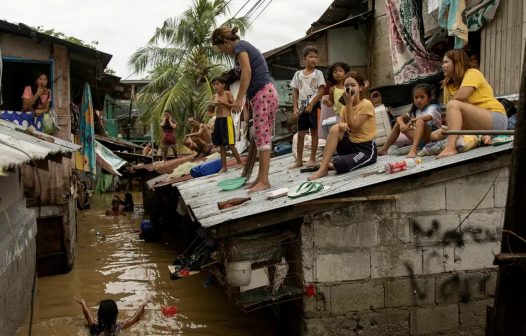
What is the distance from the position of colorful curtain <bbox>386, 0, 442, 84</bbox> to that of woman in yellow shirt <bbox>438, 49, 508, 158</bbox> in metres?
3.18

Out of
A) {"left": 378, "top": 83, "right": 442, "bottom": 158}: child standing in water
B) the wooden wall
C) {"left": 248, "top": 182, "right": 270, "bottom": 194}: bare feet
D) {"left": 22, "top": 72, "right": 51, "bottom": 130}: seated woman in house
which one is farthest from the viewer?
{"left": 22, "top": 72, "right": 51, "bottom": 130}: seated woman in house

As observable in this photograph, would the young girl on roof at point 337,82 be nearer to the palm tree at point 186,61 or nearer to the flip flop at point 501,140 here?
the flip flop at point 501,140

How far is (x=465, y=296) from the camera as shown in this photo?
16.1 ft

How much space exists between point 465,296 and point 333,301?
1.40 meters

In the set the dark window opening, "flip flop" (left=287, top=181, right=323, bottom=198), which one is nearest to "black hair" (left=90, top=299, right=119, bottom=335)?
"flip flop" (left=287, top=181, right=323, bottom=198)

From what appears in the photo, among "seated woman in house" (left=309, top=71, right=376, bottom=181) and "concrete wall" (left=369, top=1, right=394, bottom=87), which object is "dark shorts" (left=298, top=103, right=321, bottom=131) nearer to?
"seated woman in house" (left=309, top=71, right=376, bottom=181)

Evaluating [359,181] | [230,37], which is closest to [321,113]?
[230,37]

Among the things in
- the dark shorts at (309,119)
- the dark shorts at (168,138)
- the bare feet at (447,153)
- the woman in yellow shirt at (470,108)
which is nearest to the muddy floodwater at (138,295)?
the dark shorts at (309,119)

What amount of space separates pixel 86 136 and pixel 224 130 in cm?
495

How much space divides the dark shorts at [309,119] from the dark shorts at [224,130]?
179 cm

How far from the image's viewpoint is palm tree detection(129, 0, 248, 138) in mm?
19781

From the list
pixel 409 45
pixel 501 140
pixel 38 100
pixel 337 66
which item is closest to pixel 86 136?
pixel 38 100

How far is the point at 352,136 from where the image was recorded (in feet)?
18.7

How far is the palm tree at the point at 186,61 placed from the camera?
19.8 meters
